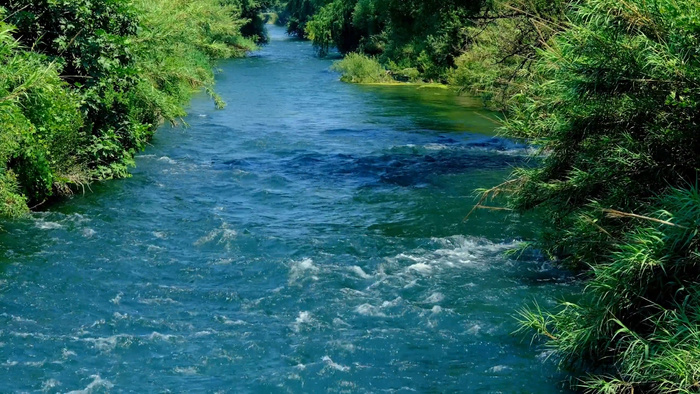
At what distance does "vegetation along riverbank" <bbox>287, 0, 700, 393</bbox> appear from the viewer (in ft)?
30.1

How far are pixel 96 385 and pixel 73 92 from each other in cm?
1006

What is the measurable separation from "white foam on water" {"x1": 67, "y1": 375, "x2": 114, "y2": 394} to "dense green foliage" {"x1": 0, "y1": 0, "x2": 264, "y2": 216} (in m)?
5.14

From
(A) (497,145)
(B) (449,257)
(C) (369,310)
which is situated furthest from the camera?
(A) (497,145)

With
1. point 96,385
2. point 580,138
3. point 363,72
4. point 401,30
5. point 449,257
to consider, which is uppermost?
point 580,138

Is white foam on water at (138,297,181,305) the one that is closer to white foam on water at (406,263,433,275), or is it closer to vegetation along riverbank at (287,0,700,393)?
white foam on water at (406,263,433,275)

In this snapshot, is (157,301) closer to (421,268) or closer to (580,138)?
(421,268)

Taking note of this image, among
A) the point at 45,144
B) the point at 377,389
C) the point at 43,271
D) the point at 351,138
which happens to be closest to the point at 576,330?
the point at 377,389

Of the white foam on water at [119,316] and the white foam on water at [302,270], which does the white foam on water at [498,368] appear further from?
the white foam on water at [119,316]

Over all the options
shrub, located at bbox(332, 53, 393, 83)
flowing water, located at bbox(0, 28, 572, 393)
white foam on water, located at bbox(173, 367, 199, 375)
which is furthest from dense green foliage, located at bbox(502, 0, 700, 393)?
shrub, located at bbox(332, 53, 393, 83)

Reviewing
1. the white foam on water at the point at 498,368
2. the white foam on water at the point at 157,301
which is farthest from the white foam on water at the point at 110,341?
the white foam on water at the point at 498,368

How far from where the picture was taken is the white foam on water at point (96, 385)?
393 inches

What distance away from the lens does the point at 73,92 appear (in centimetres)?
1841

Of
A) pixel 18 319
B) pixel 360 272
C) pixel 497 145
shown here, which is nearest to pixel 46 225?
pixel 18 319

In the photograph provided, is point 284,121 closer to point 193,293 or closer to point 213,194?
point 213,194
